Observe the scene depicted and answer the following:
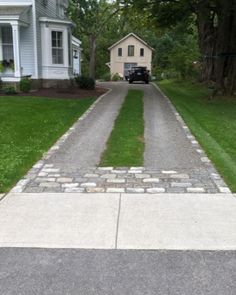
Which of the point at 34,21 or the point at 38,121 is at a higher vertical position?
the point at 34,21

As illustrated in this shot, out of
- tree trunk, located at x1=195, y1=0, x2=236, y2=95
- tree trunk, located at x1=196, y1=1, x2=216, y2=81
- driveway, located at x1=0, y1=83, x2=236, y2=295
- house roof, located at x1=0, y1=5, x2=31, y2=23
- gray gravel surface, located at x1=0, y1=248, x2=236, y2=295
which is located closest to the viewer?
gray gravel surface, located at x1=0, y1=248, x2=236, y2=295

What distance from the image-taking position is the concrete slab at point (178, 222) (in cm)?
424

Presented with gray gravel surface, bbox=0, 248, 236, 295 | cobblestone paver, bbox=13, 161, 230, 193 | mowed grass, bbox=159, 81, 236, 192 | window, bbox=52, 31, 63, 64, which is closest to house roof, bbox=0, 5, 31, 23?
window, bbox=52, 31, 63, 64

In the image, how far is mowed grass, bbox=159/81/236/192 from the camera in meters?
7.34

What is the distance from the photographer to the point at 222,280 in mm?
3559

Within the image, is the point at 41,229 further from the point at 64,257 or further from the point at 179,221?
the point at 179,221

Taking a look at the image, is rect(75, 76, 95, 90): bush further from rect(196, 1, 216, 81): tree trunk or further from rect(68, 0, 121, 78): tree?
rect(196, 1, 216, 81): tree trunk

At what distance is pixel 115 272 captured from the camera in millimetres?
3680

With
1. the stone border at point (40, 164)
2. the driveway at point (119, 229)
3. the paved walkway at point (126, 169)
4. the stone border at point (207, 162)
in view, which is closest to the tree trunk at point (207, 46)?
the stone border at point (207, 162)

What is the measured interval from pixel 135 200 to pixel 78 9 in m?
26.0

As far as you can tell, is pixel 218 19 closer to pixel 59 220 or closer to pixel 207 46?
pixel 207 46

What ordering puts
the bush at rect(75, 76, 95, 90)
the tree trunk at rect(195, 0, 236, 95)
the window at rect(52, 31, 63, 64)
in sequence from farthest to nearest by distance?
the bush at rect(75, 76, 95, 90)
the window at rect(52, 31, 63, 64)
the tree trunk at rect(195, 0, 236, 95)

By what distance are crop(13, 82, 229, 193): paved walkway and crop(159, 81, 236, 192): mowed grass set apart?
0.65 feet

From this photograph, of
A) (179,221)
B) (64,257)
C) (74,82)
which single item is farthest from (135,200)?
(74,82)
